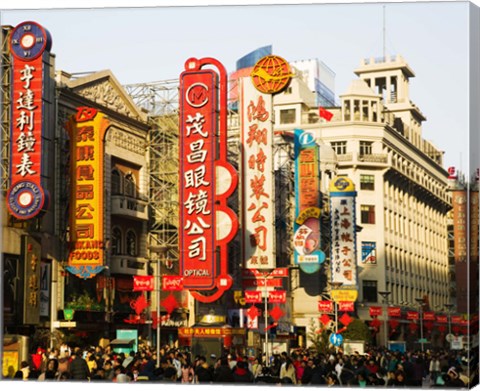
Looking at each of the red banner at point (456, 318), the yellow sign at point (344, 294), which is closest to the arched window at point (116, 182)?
the yellow sign at point (344, 294)

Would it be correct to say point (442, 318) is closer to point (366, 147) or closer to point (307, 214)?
point (307, 214)

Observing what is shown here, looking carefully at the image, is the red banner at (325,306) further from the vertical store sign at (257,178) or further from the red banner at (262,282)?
the vertical store sign at (257,178)

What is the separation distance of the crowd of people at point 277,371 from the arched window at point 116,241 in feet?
28.7

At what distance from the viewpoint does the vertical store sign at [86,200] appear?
133 ft

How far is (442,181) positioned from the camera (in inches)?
1662

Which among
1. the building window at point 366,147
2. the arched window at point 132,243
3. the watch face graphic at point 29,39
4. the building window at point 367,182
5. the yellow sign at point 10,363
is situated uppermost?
the watch face graphic at point 29,39

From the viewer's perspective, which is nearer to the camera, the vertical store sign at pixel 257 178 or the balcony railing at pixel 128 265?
the vertical store sign at pixel 257 178

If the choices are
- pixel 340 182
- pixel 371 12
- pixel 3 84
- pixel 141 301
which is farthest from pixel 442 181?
pixel 3 84

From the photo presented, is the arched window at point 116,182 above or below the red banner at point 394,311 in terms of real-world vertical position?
above

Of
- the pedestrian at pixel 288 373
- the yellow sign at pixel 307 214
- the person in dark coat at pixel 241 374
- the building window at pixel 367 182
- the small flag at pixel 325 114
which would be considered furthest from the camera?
the building window at pixel 367 182

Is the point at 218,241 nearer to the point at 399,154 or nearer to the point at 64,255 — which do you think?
the point at 64,255

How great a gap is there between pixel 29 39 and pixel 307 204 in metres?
14.8

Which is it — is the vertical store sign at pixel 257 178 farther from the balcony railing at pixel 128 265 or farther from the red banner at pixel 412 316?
the red banner at pixel 412 316

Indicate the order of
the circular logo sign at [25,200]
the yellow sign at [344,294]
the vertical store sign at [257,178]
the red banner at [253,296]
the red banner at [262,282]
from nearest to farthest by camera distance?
the circular logo sign at [25,200], the red banner at [253,296], the vertical store sign at [257,178], the red banner at [262,282], the yellow sign at [344,294]
